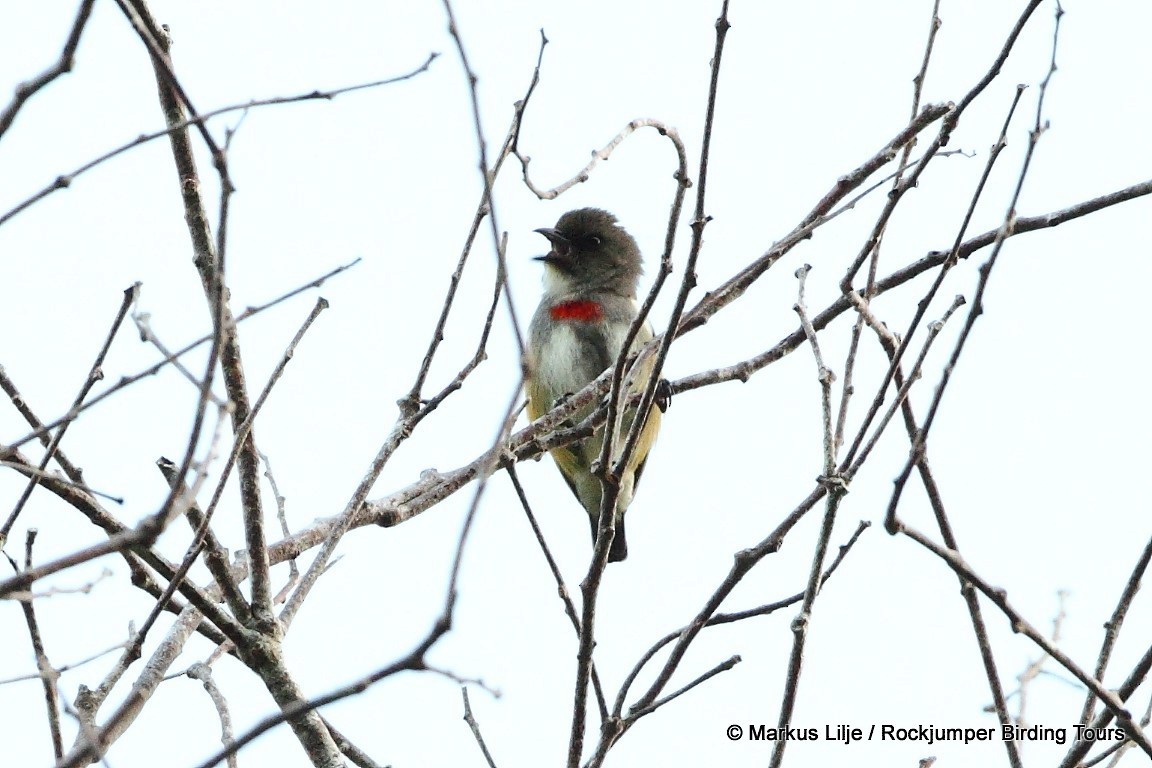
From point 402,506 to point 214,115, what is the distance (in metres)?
2.20

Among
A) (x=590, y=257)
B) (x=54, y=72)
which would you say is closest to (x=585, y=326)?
(x=590, y=257)

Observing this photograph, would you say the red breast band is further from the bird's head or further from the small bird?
the bird's head

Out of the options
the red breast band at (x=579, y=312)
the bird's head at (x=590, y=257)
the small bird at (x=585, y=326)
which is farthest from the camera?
the bird's head at (x=590, y=257)

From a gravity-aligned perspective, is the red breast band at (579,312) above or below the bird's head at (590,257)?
below

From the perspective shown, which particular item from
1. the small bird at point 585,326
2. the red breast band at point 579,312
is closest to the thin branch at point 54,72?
the small bird at point 585,326

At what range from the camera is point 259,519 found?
3.69 metres

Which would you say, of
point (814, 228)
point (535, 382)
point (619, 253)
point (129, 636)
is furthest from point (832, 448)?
point (619, 253)

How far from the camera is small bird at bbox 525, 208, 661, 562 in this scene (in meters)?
9.25

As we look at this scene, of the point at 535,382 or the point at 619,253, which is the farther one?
the point at 619,253

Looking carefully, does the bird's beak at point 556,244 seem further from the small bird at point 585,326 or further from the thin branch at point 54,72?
the thin branch at point 54,72

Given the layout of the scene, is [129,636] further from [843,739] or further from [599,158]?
[843,739]

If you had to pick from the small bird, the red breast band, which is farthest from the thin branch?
the red breast band

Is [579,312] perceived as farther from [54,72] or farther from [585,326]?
[54,72]

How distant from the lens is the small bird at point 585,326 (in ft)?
30.3
